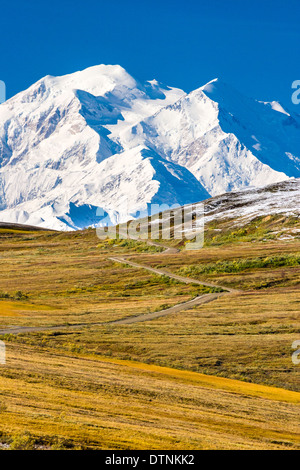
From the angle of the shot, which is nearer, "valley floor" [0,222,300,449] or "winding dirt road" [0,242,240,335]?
"valley floor" [0,222,300,449]

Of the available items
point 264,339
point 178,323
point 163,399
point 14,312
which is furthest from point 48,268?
point 163,399

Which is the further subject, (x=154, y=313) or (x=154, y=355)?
(x=154, y=313)

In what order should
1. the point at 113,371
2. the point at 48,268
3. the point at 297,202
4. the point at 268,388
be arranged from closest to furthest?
1. the point at 113,371
2. the point at 268,388
3. the point at 48,268
4. the point at 297,202

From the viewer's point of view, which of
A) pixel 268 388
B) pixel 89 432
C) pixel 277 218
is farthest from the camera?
pixel 277 218

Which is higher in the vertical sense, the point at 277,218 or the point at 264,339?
the point at 277,218

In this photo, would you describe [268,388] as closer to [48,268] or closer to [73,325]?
[73,325]

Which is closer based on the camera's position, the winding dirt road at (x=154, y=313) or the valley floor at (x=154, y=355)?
the valley floor at (x=154, y=355)

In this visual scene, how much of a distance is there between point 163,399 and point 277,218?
141 m

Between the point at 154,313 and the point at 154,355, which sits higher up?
the point at 154,313

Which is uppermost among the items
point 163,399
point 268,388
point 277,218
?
point 277,218

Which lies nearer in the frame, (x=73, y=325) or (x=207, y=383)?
(x=207, y=383)
